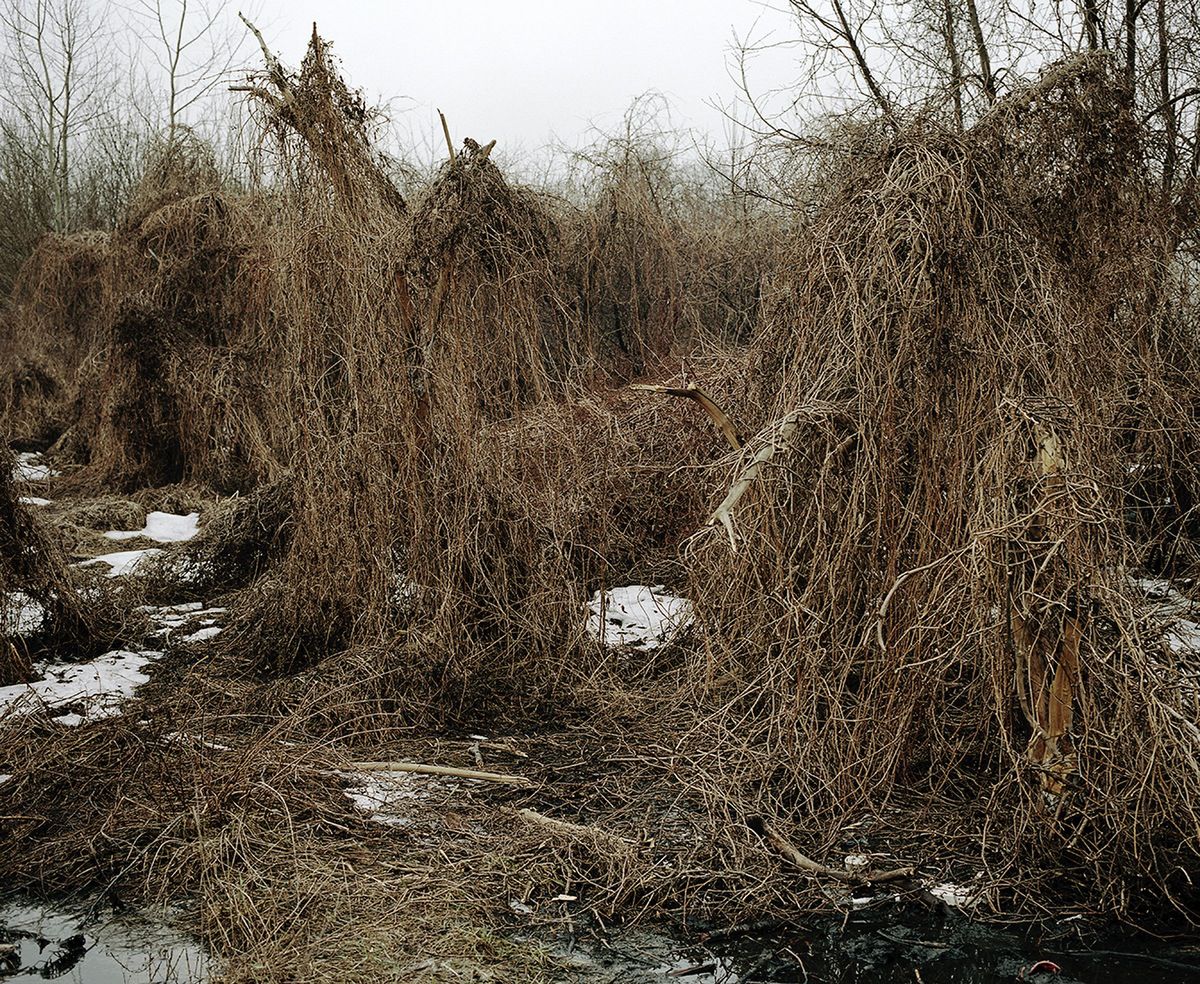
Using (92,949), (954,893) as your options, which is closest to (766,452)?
(954,893)

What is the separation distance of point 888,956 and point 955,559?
1645 mm

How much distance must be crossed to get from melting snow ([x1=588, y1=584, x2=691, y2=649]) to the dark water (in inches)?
110

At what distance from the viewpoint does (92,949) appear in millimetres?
4051

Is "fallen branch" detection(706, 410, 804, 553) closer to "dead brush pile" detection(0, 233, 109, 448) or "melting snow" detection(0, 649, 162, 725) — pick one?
"melting snow" detection(0, 649, 162, 725)

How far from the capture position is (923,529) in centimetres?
498

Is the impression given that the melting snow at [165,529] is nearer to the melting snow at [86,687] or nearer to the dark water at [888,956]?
the melting snow at [86,687]

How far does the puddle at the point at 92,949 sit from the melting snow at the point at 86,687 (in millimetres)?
1791

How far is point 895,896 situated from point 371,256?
181 inches

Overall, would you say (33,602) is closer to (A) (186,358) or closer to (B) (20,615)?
(B) (20,615)

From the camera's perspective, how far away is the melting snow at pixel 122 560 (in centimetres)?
949

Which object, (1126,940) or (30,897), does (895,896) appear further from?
(30,897)

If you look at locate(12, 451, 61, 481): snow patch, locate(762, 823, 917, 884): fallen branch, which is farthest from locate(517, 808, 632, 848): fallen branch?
locate(12, 451, 61, 481): snow patch

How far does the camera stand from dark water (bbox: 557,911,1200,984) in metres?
3.79

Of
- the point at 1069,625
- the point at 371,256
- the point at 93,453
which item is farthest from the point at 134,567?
the point at 1069,625
